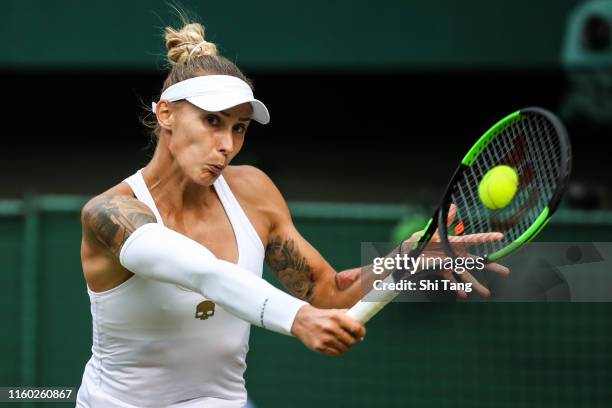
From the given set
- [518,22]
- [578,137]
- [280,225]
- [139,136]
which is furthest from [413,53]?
[280,225]

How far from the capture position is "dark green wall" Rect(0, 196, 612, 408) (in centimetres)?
515

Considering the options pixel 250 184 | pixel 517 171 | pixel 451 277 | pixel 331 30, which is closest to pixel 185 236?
pixel 250 184

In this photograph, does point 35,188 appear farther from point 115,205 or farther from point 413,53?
point 115,205

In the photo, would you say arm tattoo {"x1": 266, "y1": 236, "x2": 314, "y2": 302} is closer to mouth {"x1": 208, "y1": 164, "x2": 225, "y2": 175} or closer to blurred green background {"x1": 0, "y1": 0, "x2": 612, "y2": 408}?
mouth {"x1": 208, "y1": 164, "x2": 225, "y2": 175}

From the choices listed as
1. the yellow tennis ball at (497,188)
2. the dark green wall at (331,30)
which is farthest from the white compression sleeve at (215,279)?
the dark green wall at (331,30)

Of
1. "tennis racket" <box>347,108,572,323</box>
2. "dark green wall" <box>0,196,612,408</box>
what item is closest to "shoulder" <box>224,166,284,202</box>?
"tennis racket" <box>347,108,572,323</box>

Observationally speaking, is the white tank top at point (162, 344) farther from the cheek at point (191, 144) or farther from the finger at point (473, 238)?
the finger at point (473, 238)

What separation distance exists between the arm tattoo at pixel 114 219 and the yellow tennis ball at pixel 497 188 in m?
0.96

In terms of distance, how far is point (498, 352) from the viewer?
5.16 metres

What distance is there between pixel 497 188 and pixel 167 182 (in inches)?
37.6

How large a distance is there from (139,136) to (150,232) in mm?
5960

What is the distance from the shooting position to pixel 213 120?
3.11 m

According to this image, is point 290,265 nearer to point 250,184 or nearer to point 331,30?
point 250,184

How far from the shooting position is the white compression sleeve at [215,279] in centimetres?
262
